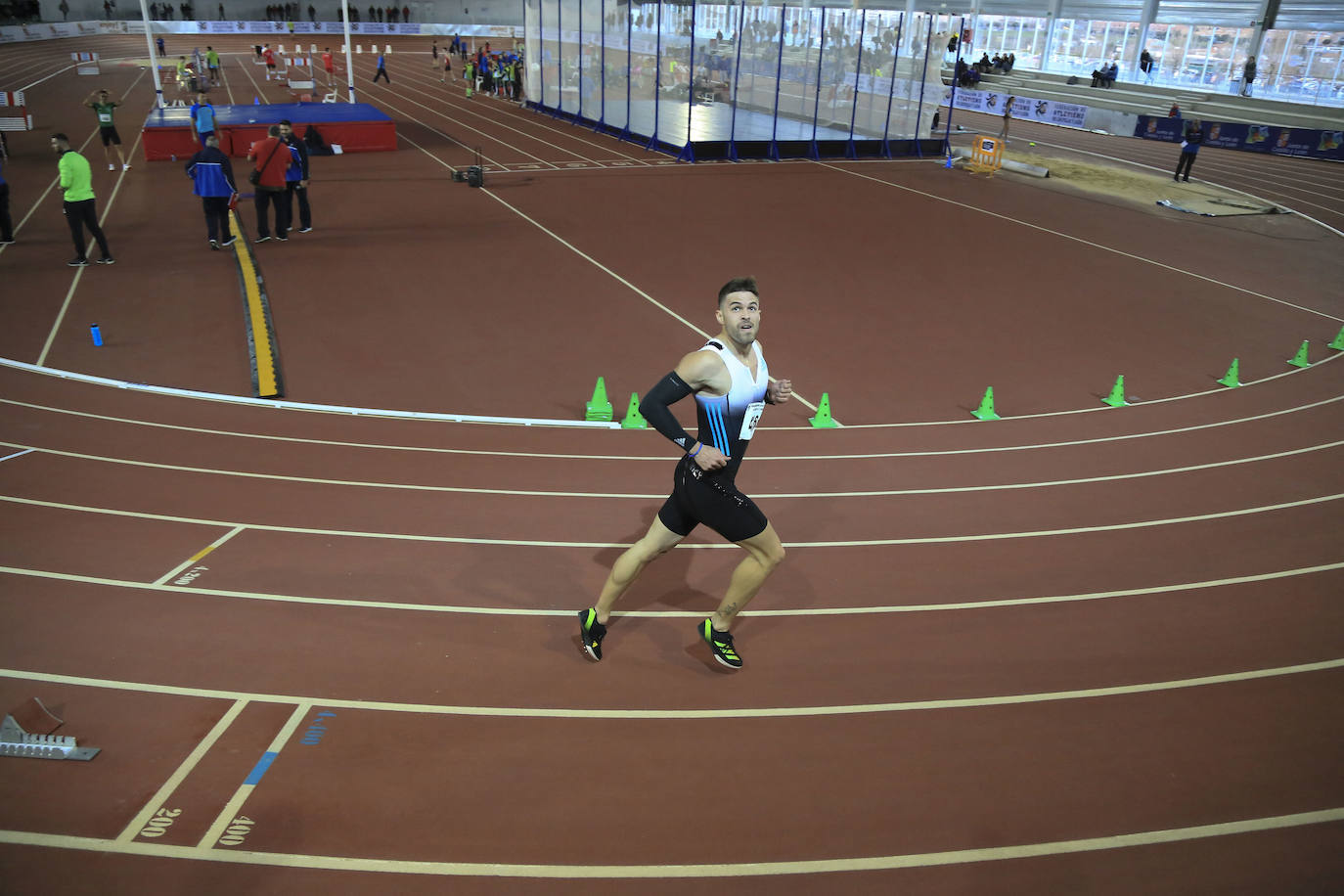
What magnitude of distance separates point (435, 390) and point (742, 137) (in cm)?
2073

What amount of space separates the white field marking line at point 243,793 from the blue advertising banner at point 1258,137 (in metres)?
37.6

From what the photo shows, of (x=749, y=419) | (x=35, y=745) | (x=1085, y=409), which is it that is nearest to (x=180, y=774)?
(x=35, y=745)

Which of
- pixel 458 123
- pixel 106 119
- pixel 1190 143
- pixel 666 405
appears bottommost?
pixel 458 123

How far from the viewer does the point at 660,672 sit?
15.3ft

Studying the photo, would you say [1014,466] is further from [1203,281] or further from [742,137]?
[742,137]

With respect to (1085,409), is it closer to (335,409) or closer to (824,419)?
(824,419)

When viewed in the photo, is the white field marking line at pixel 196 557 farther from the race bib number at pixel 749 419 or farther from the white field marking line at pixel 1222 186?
the white field marking line at pixel 1222 186

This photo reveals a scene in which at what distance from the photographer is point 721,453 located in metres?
4.27

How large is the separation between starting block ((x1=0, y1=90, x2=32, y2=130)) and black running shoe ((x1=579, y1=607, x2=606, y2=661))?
26.0 meters

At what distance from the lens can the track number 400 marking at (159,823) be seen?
11.1ft

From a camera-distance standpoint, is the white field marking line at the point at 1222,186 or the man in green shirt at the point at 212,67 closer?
the white field marking line at the point at 1222,186

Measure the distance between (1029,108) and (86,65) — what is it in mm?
44813

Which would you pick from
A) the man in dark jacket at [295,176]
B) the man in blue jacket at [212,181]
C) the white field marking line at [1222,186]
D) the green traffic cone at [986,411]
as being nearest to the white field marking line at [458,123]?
the man in dark jacket at [295,176]

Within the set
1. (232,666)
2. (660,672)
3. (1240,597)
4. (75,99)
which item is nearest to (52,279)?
(232,666)
